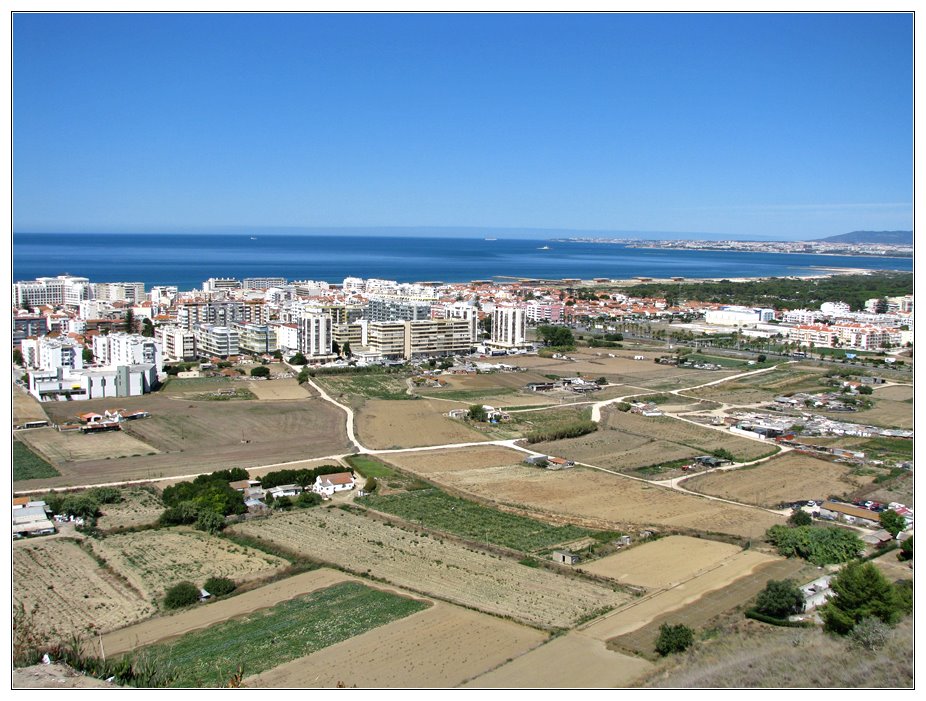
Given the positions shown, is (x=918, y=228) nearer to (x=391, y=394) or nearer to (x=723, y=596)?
(x=723, y=596)

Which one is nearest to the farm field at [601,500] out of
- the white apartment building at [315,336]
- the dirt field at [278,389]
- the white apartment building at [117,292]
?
the dirt field at [278,389]

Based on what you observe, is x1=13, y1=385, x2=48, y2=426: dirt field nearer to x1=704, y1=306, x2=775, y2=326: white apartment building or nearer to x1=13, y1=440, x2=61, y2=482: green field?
x1=13, y1=440, x2=61, y2=482: green field

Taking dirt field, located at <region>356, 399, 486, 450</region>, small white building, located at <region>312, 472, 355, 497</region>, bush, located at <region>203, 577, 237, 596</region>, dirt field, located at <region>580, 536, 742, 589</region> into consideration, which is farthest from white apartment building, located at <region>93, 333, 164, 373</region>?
dirt field, located at <region>580, 536, 742, 589</region>

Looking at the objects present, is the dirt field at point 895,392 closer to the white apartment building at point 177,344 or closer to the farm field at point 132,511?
the farm field at point 132,511

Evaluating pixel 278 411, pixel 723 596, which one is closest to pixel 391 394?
pixel 278 411

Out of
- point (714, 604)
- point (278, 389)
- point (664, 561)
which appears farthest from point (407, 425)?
point (714, 604)

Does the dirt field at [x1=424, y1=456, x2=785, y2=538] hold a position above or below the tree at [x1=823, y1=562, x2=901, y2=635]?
below

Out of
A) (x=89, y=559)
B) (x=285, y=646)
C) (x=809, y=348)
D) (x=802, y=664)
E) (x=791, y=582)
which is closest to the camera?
(x=802, y=664)
